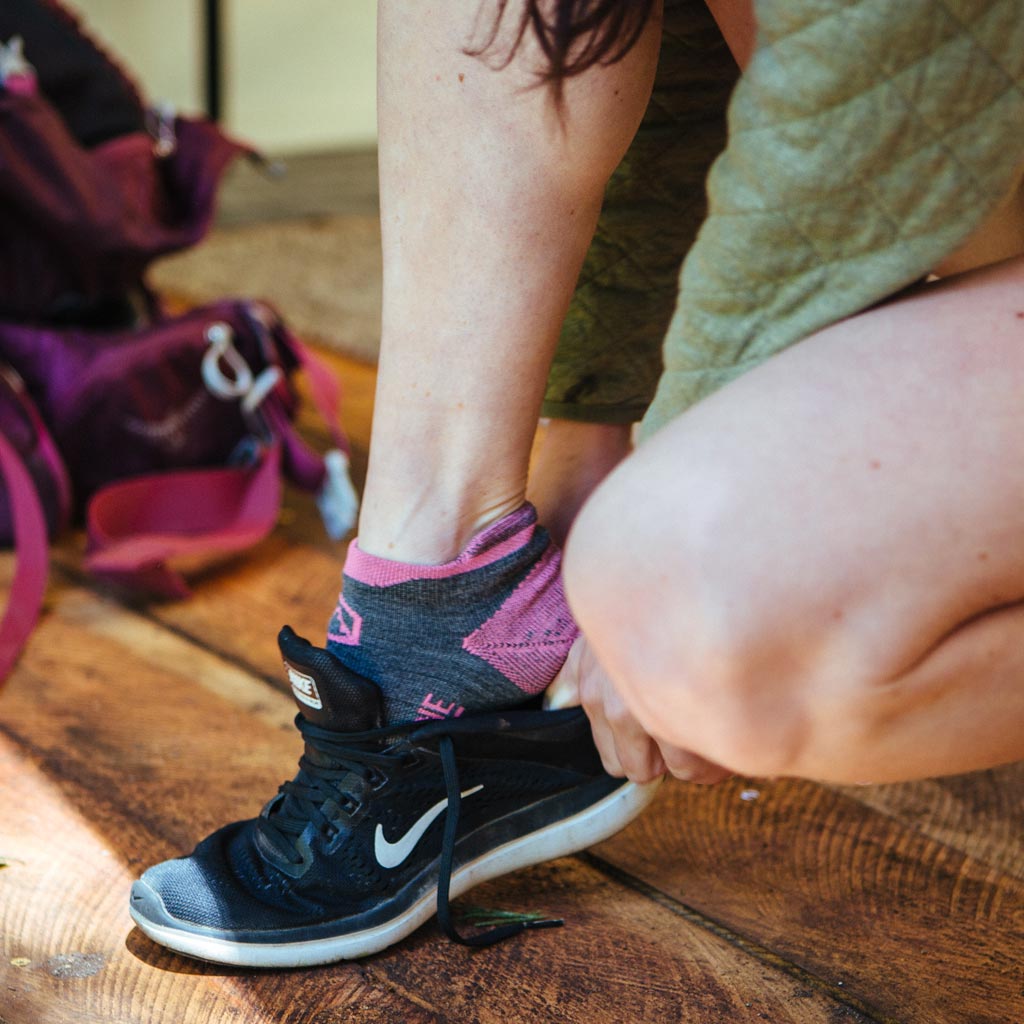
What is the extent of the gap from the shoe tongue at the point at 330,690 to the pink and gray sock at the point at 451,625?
0.05 ft

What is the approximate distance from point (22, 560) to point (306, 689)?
0.52 meters

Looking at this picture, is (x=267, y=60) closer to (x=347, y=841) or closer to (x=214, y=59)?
(x=214, y=59)

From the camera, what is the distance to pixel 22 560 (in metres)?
1.04

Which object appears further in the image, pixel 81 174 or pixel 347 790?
pixel 81 174

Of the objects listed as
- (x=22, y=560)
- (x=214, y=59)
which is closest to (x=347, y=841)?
(x=22, y=560)

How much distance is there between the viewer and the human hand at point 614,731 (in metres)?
0.61

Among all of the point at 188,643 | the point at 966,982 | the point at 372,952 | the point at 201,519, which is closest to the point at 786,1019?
the point at 966,982

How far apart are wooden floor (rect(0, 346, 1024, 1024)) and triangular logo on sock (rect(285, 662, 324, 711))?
15 centimetres

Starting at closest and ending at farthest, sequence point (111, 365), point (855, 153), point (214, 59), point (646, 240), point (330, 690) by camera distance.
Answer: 1. point (855, 153)
2. point (330, 690)
3. point (646, 240)
4. point (111, 365)
5. point (214, 59)

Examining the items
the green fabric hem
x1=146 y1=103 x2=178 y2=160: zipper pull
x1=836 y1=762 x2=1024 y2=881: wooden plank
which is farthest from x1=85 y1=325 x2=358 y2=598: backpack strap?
x1=836 y1=762 x2=1024 y2=881: wooden plank

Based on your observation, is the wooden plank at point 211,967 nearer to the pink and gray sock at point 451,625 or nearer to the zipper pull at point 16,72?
the pink and gray sock at point 451,625

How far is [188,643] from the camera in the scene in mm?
1025

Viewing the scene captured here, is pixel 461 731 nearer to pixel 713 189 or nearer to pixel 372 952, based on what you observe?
pixel 372 952

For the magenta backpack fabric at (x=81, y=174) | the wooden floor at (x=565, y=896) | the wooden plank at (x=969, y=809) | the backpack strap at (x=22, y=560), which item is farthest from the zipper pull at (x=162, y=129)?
the wooden plank at (x=969, y=809)
